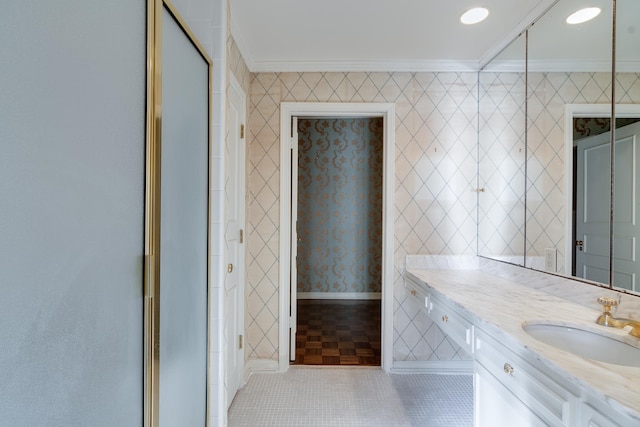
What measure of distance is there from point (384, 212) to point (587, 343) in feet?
4.87

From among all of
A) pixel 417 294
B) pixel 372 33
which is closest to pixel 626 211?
pixel 417 294

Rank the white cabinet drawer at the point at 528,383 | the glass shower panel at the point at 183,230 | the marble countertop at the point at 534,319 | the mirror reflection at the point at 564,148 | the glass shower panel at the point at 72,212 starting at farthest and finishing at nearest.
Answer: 1. the mirror reflection at the point at 564,148
2. the glass shower panel at the point at 183,230
3. the white cabinet drawer at the point at 528,383
4. the marble countertop at the point at 534,319
5. the glass shower panel at the point at 72,212

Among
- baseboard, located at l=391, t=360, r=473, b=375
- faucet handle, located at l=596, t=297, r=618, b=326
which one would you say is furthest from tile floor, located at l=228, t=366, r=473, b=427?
faucet handle, located at l=596, t=297, r=618, b=326

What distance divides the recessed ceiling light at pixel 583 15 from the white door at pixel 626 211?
0.61m

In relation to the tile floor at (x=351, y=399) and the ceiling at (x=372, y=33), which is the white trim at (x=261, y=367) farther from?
the ceiling at (x=372, y=33)

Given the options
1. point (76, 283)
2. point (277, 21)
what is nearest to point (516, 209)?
point (277, 21)

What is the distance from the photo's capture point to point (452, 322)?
5.37 feet

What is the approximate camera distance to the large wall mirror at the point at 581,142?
4.32ft

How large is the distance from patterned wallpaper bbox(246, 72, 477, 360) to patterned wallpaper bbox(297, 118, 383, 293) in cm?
214

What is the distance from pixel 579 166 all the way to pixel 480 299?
850 millimetres

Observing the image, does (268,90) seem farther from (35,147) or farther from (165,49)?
(35,147)

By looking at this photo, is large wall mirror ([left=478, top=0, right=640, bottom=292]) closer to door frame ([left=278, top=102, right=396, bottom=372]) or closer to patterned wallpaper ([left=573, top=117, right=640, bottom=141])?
patterned wallpaper ([left=573, top=117, right=640, bottom=141])

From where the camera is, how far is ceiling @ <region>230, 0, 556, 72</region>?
1.80 m

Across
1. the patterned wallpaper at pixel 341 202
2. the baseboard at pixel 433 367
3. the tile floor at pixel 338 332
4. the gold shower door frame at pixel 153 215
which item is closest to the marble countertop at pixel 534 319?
the baseboard at pixel 433 367
